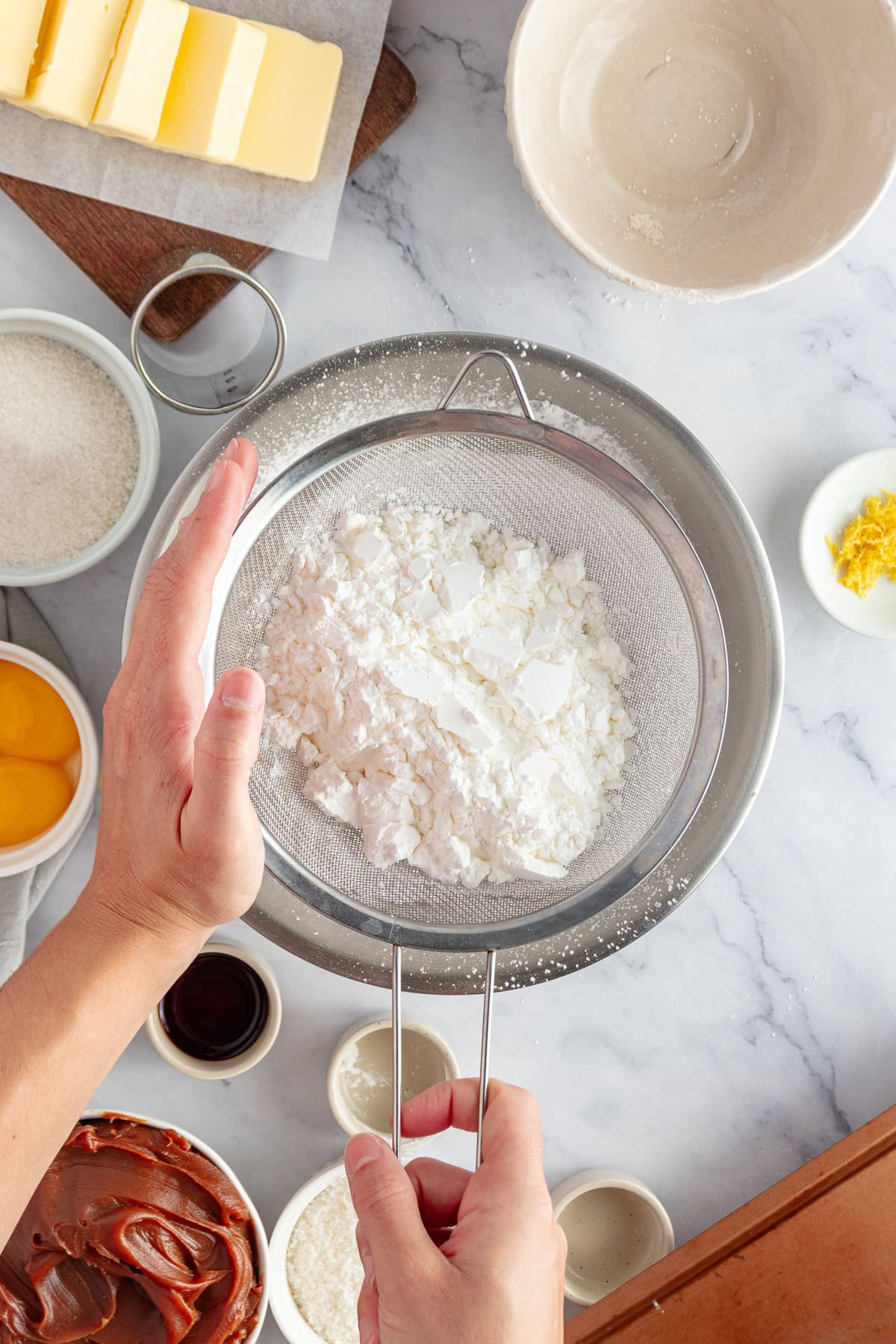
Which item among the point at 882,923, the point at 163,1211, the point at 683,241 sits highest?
the point at 683,241

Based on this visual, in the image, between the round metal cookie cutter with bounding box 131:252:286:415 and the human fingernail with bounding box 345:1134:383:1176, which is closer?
the human fingernail with bounding box 345:1134:383:1176

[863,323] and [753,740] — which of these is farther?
[863,323]

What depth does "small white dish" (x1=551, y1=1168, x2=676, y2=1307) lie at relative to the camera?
4.62ft

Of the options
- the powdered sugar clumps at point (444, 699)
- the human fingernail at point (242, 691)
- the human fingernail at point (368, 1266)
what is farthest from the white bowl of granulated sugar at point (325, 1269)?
the human fingernail at point (242, 691)

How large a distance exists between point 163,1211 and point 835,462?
1.35m

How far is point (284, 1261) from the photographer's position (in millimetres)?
1371

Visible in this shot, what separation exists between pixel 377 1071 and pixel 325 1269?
0.29m

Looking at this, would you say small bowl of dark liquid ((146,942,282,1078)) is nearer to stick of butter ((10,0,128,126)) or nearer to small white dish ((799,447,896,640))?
small white dish ((799,447,896,640))

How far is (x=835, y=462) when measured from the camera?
4.43 feet

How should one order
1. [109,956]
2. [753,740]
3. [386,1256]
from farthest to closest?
[753,740] → [109,956] → [386,1256]

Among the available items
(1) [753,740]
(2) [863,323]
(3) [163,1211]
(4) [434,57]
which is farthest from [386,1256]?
(4) [434,57]

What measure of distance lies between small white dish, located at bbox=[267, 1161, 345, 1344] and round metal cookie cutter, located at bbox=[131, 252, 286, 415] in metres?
1.04

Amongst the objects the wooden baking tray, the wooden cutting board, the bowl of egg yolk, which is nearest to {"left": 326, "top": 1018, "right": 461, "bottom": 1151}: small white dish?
the wooden baking tray

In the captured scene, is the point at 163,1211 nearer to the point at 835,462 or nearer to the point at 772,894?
the point at 772,894
